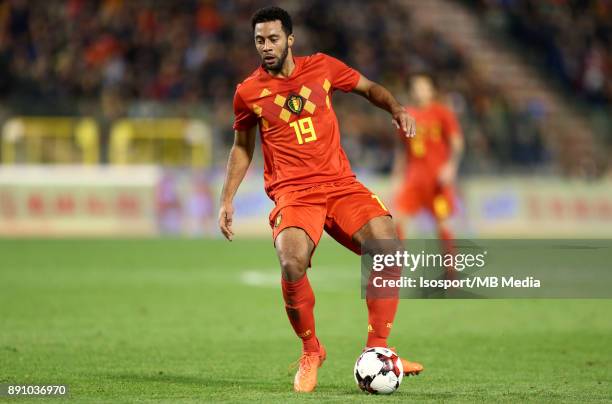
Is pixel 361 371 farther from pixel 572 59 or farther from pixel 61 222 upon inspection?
pixel 572 59

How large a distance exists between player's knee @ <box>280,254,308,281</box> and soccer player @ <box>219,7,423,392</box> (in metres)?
0.01

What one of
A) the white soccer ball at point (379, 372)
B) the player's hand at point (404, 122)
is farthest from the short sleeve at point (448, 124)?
the white soccer ball at point (379, 372)

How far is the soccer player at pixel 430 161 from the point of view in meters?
13.6

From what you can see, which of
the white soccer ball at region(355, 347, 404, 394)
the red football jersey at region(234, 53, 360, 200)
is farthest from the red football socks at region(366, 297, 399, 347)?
the red football jersey at region(234, 53, 360, 200)

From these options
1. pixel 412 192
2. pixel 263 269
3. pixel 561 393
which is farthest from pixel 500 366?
pixel 263 269

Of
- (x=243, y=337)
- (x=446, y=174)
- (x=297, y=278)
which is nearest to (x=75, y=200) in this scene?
(x=446, y=174)

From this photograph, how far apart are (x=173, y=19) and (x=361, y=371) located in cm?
1869

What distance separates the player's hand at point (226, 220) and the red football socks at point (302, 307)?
51 cm

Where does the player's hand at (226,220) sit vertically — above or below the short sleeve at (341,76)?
below

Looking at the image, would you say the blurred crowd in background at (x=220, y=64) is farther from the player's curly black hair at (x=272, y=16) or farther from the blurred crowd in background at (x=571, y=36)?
the player's curly black hair at (x=272, y=16)

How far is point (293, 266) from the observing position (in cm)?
689

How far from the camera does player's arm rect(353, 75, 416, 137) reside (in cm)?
723

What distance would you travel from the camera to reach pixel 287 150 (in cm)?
731

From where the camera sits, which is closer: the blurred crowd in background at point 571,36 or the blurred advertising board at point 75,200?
the blurred advertising board at point 75,200
